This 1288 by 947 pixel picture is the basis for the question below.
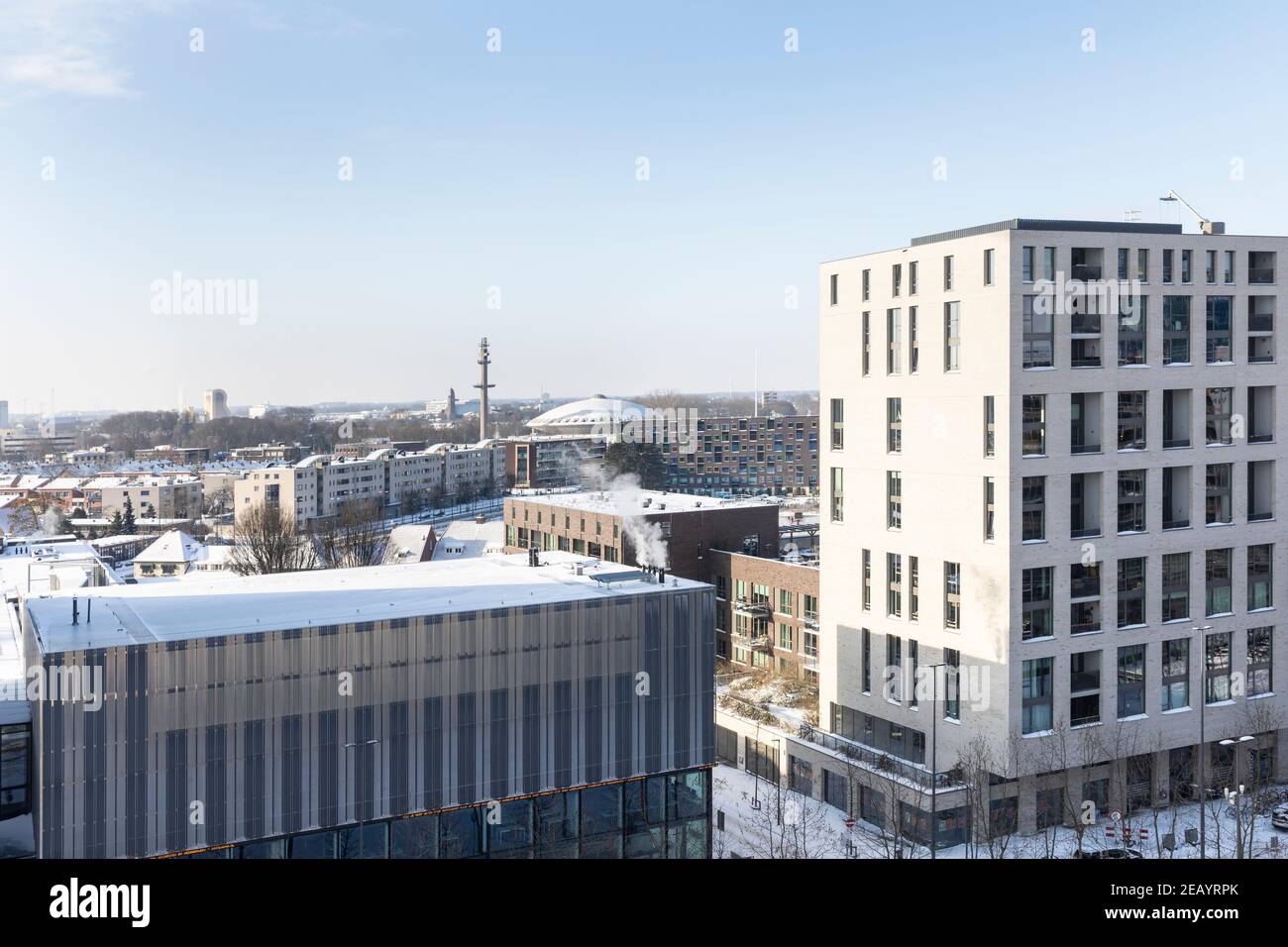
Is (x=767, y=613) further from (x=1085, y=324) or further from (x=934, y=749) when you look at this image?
(x=1085, y=324)

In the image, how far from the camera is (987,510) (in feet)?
74.2

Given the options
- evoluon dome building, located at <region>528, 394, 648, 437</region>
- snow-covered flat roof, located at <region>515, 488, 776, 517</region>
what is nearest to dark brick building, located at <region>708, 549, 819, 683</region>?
snow-covered flat roof, located at <region>515, 488, 776, 517</region>

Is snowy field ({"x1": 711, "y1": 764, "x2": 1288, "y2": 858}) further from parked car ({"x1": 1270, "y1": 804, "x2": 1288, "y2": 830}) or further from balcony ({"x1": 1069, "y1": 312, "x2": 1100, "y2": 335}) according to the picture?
balcony ({"x1": 1069, "y1": 312, "x2": 1100, "y2": 335})

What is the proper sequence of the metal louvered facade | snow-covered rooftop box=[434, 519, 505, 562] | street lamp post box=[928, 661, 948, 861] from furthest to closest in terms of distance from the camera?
snow-covered rooftop box=[434, 519, 505, 562], street lamp post box=[928, 661, 948, 861], the metal louvered facade

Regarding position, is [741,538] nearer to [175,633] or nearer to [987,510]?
[987,510]

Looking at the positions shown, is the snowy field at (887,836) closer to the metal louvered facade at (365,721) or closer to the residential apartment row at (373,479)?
the metal louvered facade at (365,721)

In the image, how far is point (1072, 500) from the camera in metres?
23.0

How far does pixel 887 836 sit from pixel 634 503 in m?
20.7

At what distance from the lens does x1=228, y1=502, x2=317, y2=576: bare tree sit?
42250mm

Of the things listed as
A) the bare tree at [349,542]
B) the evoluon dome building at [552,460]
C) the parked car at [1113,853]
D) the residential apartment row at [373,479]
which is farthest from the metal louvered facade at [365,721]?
the evoluon dome building at [552,460]

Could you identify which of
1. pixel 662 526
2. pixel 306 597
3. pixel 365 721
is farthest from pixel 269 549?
pixel 365 721

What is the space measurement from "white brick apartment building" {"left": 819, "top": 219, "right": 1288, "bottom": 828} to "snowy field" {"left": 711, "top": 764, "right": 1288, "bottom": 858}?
0.79 meters

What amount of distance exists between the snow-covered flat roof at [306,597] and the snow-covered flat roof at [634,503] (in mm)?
17075
